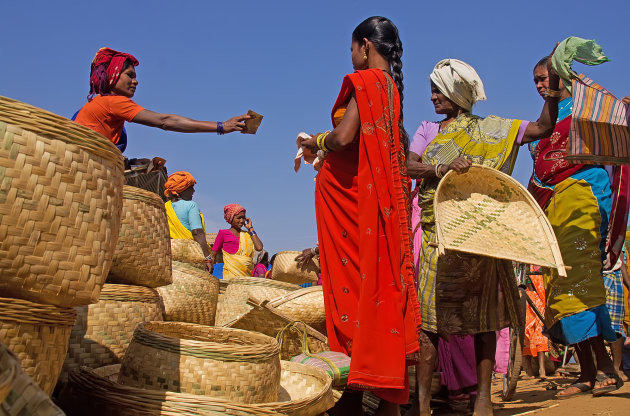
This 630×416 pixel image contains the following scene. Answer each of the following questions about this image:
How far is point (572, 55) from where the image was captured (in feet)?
13.3

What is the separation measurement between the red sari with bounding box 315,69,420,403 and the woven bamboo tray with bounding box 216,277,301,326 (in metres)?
2.07

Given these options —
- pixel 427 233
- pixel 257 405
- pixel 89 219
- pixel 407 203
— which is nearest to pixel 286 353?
pixel 427 233

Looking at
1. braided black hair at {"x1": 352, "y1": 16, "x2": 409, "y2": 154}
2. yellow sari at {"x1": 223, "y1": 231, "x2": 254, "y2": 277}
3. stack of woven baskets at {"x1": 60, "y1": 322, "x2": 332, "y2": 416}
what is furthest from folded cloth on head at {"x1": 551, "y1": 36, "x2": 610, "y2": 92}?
yellow sari at {"x1": 223, "y1": 231, "x2": 254, "y2": 277}

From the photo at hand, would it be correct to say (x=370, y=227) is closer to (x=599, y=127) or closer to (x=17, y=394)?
(x=599, y=127)

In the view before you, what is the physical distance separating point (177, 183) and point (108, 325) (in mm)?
5237

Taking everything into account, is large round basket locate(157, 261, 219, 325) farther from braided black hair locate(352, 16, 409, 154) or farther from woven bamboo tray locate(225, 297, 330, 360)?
braided black hair locate(352, 16, 409, 154)

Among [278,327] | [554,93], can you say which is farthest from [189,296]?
[554,93]

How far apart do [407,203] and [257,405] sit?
1499 millimetres

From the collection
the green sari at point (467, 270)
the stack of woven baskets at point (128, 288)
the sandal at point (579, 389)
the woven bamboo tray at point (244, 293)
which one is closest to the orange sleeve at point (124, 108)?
the stack of woven baskets at point (128, 288)

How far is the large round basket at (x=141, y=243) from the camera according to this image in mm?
3689

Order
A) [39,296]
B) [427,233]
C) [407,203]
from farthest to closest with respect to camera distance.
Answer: [427,233] → [407,203] → [39,296]

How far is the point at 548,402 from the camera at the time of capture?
4887 mm

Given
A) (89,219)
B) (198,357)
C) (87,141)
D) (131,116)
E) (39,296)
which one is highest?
(131,116)

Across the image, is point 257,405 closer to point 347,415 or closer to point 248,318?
point 347,415
